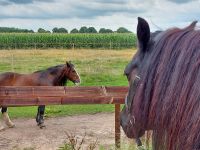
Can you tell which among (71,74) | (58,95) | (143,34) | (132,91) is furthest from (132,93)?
(71,74)

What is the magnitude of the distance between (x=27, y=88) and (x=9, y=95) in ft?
0.82

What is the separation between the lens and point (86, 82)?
51.1 feet

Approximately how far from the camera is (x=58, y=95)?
5336mm

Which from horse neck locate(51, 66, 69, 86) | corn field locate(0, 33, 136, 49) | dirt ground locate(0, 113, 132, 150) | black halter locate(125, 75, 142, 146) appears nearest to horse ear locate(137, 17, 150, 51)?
black halter locate(125, 75, 142, 146)

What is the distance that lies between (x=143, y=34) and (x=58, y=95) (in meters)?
3.86

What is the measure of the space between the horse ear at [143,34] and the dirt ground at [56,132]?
491cm

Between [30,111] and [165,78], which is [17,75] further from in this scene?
[165,78]

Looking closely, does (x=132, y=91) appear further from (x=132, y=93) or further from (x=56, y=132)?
(x=56, y=132)

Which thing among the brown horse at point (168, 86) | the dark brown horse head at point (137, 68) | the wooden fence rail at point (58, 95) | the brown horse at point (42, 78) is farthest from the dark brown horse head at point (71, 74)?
the brown horse at point (168, 86)

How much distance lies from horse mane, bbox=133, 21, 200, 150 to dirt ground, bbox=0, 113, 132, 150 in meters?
4.97

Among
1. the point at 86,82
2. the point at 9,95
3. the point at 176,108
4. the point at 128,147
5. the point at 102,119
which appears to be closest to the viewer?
the point at 176,108

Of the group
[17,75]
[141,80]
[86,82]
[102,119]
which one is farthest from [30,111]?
[141,80]

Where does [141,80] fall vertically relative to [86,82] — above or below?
above

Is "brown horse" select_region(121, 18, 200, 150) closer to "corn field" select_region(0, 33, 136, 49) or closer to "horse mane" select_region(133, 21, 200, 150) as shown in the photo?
"horse mane" select_region(133, 21, 200, 150)
